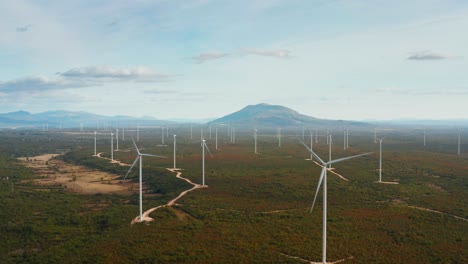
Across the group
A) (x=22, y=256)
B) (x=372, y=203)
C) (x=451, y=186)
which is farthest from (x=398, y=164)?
(x=22, y=256)

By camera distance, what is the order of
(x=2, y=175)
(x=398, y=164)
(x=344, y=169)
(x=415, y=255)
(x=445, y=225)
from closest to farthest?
(x=415, y=255)
(x=445, y=225)
(x=2, y=175)
(x=344, y=169)
(x=398, y=164)

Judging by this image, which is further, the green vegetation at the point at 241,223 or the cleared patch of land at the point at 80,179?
the cleared patch of land at the point at 80,179

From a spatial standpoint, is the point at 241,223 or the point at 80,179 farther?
the point at 80,179

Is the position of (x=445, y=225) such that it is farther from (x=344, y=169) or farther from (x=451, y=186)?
(x=344, y=169)

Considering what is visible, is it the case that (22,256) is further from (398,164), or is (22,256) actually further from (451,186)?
(398,164)

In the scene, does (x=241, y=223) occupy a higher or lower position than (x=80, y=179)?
higher

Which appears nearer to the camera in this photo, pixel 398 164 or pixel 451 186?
pixel 451 186

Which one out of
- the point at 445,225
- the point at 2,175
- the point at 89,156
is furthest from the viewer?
the point at 89,156

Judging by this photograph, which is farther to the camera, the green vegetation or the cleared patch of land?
the cleared patch of land
